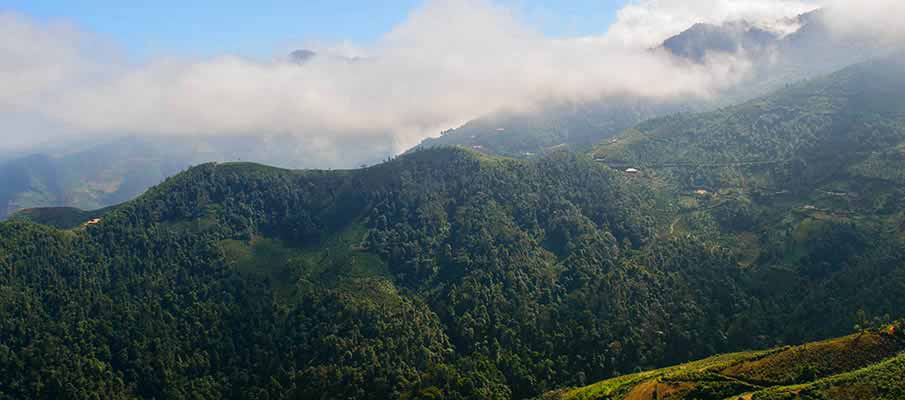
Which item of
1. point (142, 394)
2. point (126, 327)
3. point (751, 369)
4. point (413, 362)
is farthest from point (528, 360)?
point (126, 327)

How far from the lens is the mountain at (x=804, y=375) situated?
357 feet

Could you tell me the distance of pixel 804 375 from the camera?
122 metres

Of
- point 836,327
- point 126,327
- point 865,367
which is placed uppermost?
point 126,327

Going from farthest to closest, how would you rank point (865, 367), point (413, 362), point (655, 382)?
point (413, 362)
point (655, 382)
point (865, 367)

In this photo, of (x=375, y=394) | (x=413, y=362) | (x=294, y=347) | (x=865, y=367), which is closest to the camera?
(x=865, y=367)

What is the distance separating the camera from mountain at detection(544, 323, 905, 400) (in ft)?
357

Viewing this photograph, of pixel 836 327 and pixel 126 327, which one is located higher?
pixel 126 327

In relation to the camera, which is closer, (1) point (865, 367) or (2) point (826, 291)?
(1) point (865, 367)

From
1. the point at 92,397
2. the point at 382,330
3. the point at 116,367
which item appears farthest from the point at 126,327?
the point at 382,330

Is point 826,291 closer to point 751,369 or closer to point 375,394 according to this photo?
point 751,369

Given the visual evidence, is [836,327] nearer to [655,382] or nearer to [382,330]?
[655,382]

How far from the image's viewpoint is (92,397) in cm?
17075

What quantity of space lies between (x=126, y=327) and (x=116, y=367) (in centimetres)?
1500

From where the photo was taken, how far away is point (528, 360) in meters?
186
